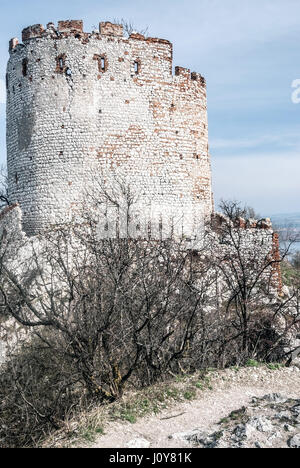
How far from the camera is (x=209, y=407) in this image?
353 inches

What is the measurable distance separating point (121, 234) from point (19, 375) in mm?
5415

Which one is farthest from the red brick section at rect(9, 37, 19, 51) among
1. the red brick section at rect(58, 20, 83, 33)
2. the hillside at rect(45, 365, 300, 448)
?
the hillside at rect(45, 365, 300, 448)

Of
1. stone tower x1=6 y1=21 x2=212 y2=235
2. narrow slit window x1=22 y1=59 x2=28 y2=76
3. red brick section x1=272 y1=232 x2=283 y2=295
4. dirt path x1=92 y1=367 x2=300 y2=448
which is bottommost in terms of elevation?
dirt path x1=92 y1=367 x2=300 y2=448

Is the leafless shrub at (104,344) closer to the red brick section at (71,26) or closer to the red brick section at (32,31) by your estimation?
the red brick section at (71,26)

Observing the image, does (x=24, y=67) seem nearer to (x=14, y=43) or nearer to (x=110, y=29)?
(x=14, y=43)

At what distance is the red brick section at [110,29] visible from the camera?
1533cm

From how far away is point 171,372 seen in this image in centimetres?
1041

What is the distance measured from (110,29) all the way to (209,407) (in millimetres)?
11556

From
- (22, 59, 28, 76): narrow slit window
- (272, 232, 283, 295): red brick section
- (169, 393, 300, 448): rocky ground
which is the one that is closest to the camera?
(169, 393, 300, 448): rocky ground

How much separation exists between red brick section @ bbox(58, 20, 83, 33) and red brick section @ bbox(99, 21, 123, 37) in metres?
0.63

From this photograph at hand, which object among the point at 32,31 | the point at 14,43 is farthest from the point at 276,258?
the point at 14,43

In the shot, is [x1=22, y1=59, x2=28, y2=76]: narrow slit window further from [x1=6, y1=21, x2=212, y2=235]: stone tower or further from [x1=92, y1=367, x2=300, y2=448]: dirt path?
[x1=92, y1=367, x2=300, y2=448]: dirt path

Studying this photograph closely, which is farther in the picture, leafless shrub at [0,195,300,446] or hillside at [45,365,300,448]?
leafless shrub at [0,195,300,446]

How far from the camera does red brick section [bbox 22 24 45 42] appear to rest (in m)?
15.4
